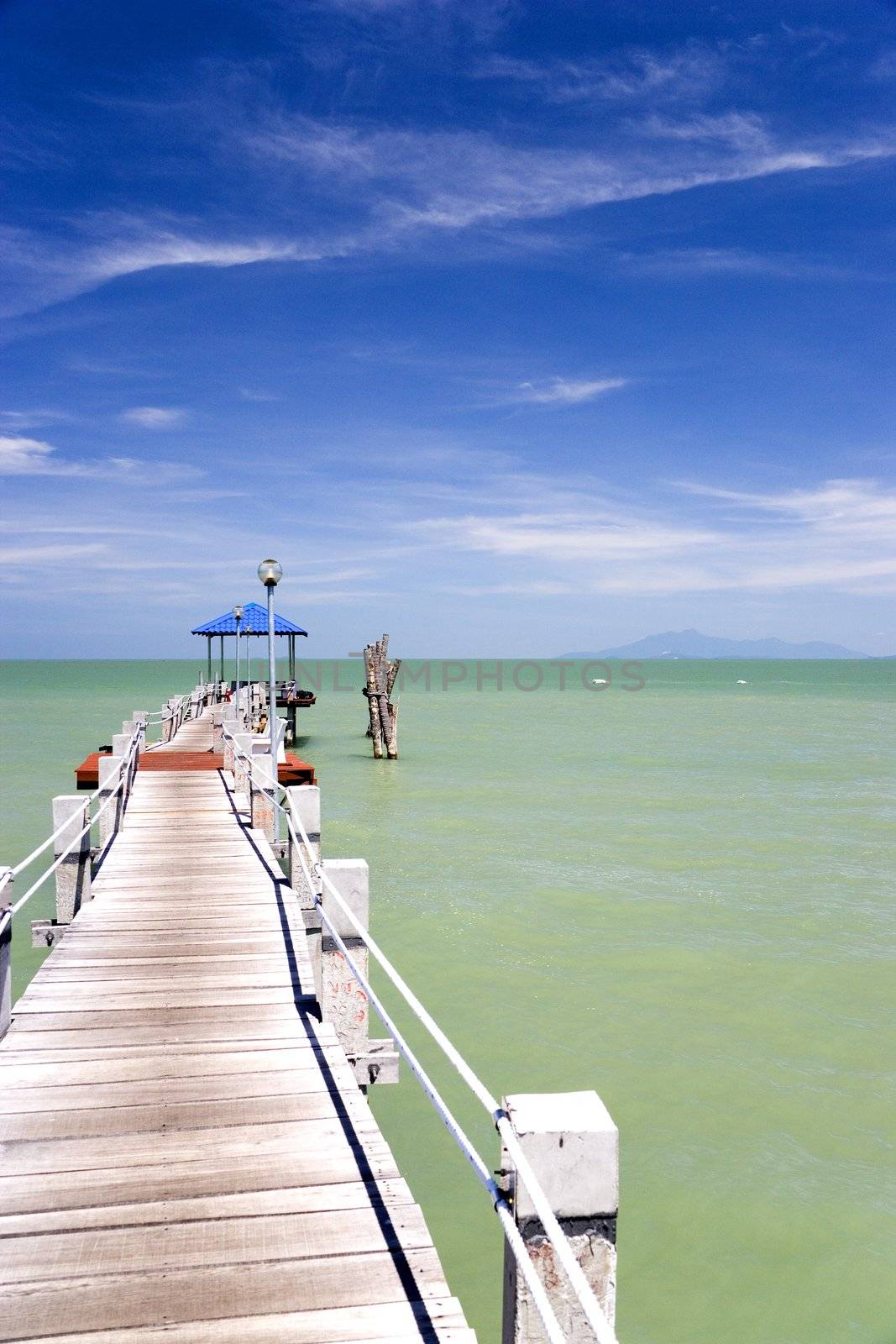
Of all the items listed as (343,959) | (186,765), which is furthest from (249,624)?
(343,959)

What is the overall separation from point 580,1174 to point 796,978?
34.2 ft

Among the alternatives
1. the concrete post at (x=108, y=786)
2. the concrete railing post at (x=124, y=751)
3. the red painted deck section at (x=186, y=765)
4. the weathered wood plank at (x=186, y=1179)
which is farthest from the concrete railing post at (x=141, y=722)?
the weathered wood plank at (x=186, y=1179)

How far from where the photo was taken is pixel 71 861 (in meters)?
10.3

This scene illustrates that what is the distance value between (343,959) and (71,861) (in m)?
5.47

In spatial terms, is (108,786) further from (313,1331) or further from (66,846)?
(313,1331)

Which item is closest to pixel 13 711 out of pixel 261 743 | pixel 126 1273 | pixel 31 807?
pixel 31 807

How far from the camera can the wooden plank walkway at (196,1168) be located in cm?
337

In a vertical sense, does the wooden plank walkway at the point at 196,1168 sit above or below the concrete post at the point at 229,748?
below

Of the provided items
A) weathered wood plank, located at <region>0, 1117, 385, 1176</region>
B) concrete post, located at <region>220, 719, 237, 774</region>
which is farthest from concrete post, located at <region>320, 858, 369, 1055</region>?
Answer: concrete post, located at <region>220, 719, 237, 774</region>

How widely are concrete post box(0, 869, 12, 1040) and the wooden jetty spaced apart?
1.2 inches

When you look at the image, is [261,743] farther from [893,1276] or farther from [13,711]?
[13,711]

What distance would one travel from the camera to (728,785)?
99.4ft

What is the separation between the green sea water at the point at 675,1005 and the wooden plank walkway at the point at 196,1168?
2.44 m

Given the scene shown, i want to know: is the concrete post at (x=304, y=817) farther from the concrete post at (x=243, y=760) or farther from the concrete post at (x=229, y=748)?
the concrete post at (x=229, y=748)
